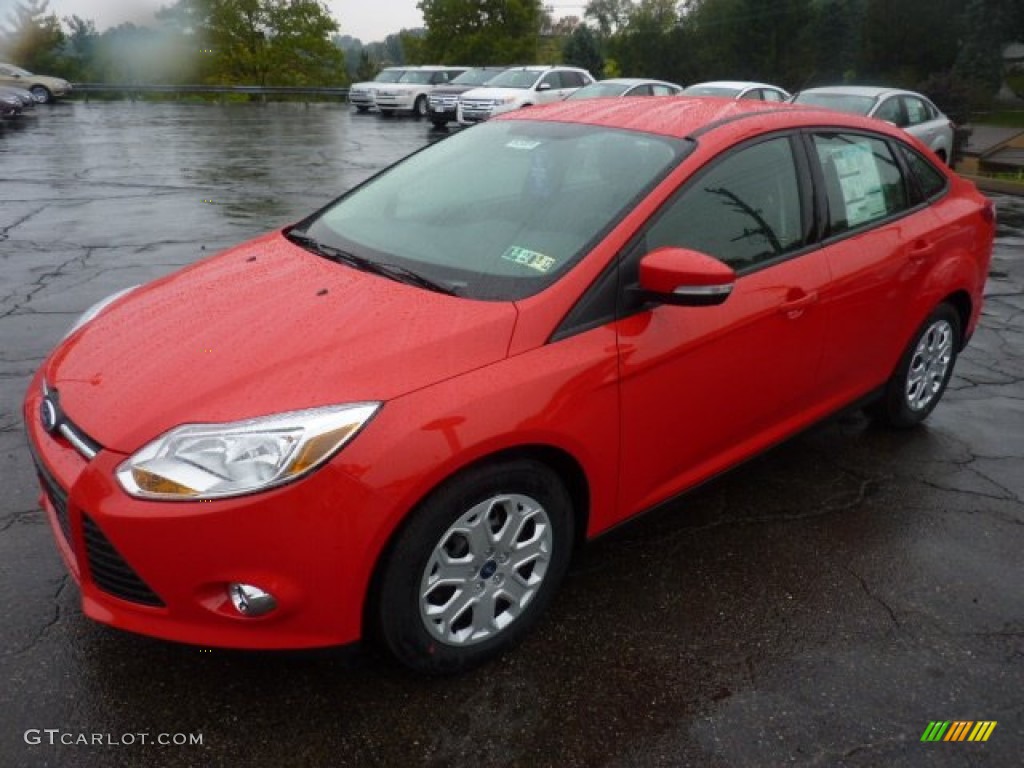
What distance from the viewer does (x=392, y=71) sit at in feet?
100

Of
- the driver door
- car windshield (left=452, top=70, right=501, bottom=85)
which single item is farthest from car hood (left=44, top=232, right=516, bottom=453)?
car windshield (left=452, top=70, right=501, bottom=85)

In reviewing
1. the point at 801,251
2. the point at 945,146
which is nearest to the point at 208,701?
the point at 801,251

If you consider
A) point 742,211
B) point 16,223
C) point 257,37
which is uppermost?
point 257,37

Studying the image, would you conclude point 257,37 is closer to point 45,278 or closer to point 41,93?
point 41,93

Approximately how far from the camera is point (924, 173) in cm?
414

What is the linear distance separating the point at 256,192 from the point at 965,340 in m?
9.71

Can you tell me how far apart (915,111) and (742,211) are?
38.9ft

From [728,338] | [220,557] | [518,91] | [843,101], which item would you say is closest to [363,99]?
[518,91]

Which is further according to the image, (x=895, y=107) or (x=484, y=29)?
(x=484, y=29)

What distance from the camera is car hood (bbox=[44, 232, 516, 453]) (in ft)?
7.38

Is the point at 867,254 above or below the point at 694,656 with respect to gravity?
above

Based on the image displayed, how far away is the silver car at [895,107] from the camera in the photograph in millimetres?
12422

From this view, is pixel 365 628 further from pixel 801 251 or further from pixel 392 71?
pixel 392 71

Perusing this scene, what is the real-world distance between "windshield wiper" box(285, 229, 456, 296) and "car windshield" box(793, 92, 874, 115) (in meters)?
10.8
